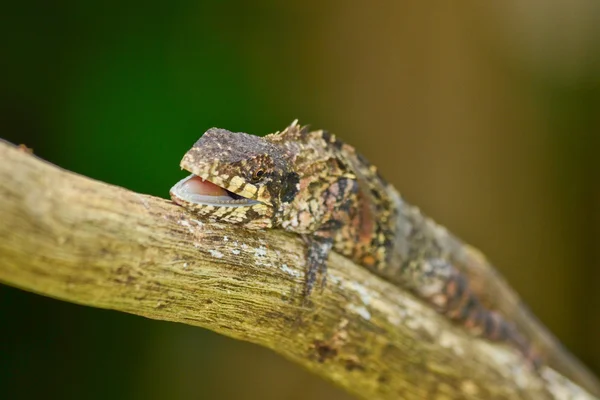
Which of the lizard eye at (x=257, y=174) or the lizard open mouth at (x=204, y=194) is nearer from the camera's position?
the lizard open mouth at (x=204, y=194)

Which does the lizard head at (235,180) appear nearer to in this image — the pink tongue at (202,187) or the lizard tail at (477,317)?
the pink tongue at (202,187)

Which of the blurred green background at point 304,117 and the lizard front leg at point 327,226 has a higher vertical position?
the blurred green background at point 304,117

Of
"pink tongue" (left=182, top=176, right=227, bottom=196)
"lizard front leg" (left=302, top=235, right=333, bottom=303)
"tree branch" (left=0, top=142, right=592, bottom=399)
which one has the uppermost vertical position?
"pink tongue" (left=182, top=176, right=227, bottom=196)

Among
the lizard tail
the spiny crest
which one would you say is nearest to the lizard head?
the spiny crest

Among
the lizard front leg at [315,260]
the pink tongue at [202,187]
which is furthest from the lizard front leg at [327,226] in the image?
the pink tongue at [202,187]

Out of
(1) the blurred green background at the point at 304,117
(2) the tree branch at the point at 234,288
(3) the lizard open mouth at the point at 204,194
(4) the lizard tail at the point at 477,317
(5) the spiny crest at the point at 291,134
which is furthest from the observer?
(1) the blurred green background at the point at 304,117

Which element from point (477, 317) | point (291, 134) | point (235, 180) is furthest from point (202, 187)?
point (477, 317)

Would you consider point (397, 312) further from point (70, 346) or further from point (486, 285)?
point (70, 346)

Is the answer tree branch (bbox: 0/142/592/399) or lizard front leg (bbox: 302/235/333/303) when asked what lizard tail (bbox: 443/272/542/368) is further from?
lizard front leg (bbox: 302/235/333/303)
